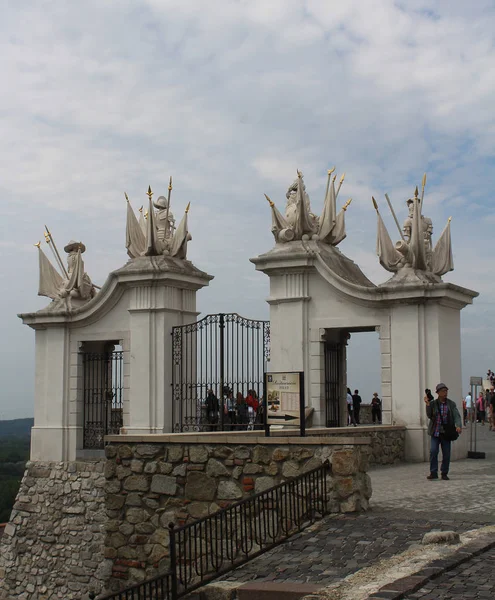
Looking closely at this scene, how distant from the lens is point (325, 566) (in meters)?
8.13

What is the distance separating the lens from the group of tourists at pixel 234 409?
18073 millimetres

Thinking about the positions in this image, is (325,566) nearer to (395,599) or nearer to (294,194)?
(395,599)

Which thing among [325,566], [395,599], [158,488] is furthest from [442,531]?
[158,488]

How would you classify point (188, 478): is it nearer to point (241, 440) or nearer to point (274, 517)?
point (241, 440)

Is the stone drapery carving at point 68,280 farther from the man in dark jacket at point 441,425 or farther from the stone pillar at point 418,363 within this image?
the man in dark jacket at point 441,425

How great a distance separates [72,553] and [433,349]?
27.0ft

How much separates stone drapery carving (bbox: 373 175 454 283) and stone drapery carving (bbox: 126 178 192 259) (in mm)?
4456

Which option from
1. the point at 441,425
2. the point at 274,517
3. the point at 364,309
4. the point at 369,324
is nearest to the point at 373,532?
the point at 274,517

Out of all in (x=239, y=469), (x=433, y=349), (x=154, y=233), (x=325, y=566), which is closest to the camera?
(x=325, y=566)

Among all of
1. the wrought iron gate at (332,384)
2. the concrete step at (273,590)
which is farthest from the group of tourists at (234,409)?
the concrete step at (273,590)

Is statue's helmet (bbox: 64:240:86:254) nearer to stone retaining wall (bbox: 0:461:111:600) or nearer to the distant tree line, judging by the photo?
stone retaining wall (bbox: 0:461:111:600)

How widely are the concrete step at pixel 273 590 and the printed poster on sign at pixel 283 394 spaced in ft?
10.4

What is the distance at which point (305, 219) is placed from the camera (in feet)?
61.4

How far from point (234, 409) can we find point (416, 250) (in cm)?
487
